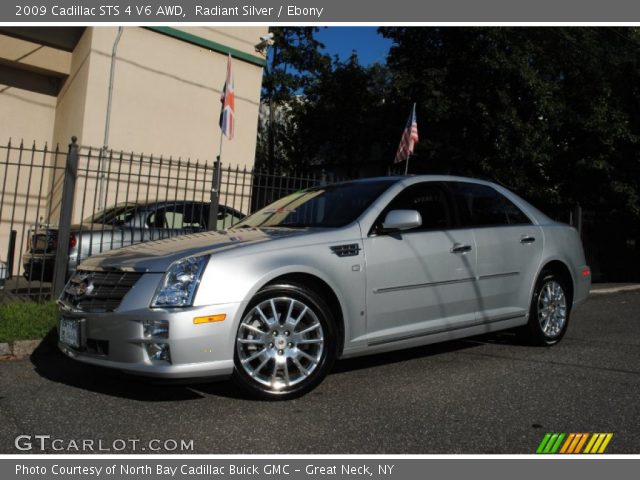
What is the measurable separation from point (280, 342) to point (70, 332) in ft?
4.68

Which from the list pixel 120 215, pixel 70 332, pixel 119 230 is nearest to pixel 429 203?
pixel 70 332

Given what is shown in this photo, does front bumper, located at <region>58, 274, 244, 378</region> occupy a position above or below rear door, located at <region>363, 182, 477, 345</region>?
below

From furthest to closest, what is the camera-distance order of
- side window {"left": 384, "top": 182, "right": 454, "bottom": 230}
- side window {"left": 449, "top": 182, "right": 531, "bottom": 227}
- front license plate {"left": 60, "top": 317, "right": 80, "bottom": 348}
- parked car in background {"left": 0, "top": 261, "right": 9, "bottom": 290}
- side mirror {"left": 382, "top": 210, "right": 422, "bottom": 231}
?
1. parked car in background {"left": 0, "top": 261, "right": 9, "bottom": 290}
2. side window {"left": 449, "top": 182, "right": 531, "bottom": 227}
3. side window {"left": 384, "top": 182, "right": 454, "bottom": 230}
4. side mirror {"left": 382, "top": 210, "right": 422, "bottom": 231}
5. front license plate {"left": 60, "top": 317, "right": 80, "bottom": 348}

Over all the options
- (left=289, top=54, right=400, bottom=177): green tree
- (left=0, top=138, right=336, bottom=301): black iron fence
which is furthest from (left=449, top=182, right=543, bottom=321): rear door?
(left=289, top=54, right=400, bottom=177): green tree

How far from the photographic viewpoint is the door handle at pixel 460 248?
4922mm

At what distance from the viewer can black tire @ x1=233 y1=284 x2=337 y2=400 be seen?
3.82 metres

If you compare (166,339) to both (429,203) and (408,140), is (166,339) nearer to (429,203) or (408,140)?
(429,203)

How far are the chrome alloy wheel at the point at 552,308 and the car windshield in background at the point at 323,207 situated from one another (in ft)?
6.51

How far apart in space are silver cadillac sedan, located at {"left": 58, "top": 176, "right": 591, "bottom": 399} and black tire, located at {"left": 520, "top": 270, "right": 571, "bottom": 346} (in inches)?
0.7

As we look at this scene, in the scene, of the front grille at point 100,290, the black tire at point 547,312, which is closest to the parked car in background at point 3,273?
the front grille at point 100,290

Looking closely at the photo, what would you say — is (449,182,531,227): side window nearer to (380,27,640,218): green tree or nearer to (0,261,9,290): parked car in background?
(0,261,9,290): parked car in background

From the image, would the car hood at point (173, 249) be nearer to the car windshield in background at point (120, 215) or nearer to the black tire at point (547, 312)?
the black tire at point (547, 312)
